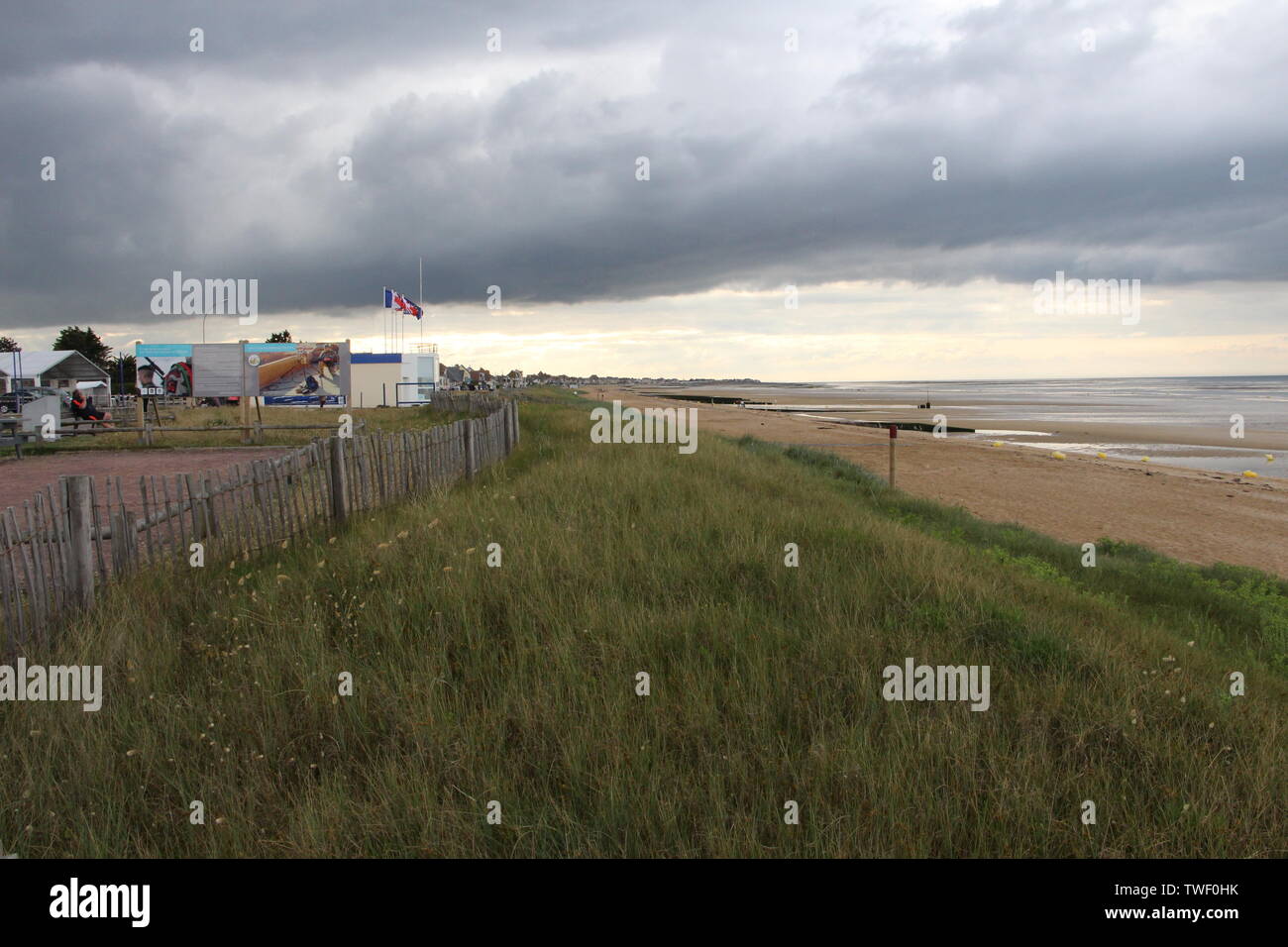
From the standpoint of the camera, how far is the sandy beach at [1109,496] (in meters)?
12.8

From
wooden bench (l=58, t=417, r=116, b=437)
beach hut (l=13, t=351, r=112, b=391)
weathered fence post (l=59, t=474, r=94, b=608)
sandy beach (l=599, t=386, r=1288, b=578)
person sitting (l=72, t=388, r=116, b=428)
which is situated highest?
beach hut (l=13, t=351, r=112, b=391)

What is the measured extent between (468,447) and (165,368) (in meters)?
43.7

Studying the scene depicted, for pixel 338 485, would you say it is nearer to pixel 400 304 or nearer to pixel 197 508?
pixel 197 508

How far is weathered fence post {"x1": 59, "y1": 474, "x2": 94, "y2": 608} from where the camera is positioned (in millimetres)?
5297

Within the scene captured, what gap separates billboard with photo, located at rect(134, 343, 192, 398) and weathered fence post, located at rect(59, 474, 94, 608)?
4667 cm

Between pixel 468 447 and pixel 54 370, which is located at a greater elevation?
pixel 54 370

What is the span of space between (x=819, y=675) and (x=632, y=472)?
645cm

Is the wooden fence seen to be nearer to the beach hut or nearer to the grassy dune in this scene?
the grassy dune

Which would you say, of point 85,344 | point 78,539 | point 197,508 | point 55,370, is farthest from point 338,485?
point 85,344

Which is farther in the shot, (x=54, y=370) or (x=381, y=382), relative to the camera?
(x=54, y=370)

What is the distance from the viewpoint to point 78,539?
5324 mm

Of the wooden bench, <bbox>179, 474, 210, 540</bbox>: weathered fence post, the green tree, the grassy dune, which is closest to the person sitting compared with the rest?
the wooden bench
